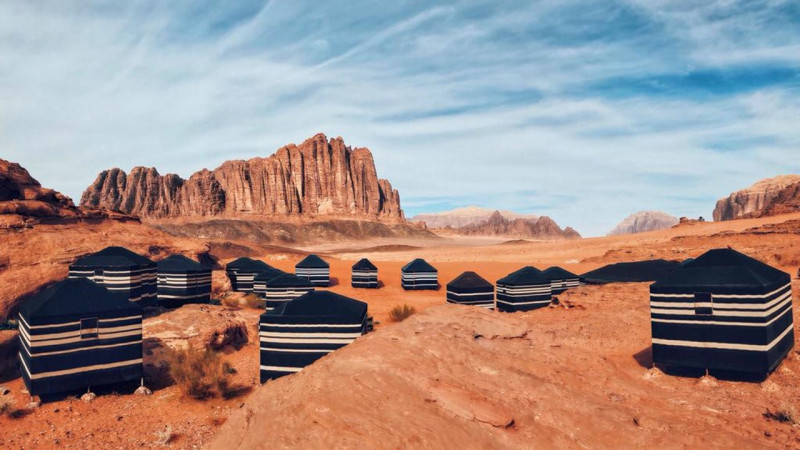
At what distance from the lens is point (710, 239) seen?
46.2 metres

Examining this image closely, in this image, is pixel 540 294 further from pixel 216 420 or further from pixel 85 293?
pixel 85 293

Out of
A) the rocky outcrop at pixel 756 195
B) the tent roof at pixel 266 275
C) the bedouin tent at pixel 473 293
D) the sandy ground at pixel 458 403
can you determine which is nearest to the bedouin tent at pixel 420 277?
the tent roof at pixel 266 275

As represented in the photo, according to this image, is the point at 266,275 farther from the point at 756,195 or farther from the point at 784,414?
the point at 756,195

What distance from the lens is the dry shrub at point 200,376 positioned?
12.0 meters

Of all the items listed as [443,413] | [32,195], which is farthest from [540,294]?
[32,195]

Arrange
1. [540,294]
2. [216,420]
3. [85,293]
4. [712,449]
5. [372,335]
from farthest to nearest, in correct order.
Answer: [540,294]
[85,293]
[216,420]
[372,335]
[712,449]

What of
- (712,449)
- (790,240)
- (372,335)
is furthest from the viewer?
(790,240)

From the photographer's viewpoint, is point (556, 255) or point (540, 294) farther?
point (556, 255)

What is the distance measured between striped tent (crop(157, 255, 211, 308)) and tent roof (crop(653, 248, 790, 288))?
18.2 m

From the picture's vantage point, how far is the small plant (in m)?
8.91

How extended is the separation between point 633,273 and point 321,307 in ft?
61.9

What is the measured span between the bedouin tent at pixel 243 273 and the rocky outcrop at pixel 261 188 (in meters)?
110

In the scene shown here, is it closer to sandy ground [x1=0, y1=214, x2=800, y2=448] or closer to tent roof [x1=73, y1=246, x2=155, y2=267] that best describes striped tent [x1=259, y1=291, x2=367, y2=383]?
sandy ground [x1=0, y1=214, x2=800, y2=448]

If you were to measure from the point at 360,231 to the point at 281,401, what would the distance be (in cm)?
13229
